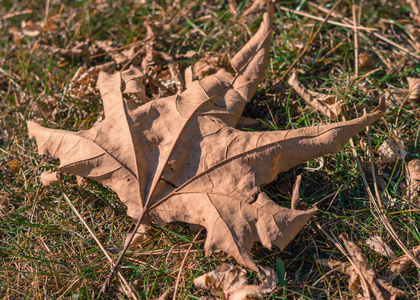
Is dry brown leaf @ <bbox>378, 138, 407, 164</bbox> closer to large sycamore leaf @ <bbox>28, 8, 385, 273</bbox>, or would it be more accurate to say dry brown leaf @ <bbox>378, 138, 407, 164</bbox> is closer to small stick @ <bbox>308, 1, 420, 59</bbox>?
large sycamore leaf @ <bbox>28, 8, 385, 273</bbox>

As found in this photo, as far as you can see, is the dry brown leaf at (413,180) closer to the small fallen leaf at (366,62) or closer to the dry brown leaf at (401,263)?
the dry brown leaf at (401,263)

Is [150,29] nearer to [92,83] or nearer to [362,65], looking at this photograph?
[92,83]

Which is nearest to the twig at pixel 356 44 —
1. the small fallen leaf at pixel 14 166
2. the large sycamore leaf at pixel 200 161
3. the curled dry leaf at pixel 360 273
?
the large sycamore leaf at pixel 200 161

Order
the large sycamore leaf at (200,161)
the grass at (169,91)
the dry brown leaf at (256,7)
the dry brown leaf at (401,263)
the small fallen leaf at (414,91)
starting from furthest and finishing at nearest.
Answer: the dry brown leaf at (256,7) → the small fallen leaf at (414,91) → the grass at (169,91) → the dry brown leaf at (401,263) → the large sycamore leaf at (200,161)

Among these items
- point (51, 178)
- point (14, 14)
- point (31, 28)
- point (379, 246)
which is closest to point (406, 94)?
point (379, 246)

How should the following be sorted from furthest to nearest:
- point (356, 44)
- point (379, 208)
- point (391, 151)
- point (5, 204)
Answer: point (356, 44) → point (5, 204) → point (391, 151) → point (379, 208)

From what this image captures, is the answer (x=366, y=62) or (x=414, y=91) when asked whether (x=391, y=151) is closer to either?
(x=414, y=91)
